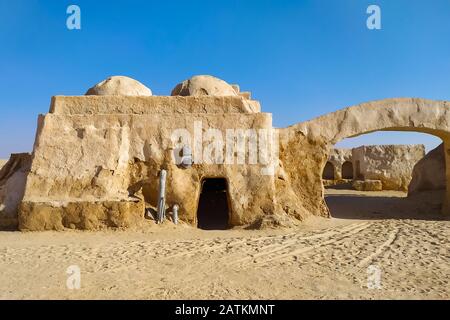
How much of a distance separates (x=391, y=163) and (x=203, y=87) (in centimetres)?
1251

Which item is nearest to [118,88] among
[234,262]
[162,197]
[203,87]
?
[203,87]

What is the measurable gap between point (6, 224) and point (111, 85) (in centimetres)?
425

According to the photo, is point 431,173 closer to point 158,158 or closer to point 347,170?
point 158,158

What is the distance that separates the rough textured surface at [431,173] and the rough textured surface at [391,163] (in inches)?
187

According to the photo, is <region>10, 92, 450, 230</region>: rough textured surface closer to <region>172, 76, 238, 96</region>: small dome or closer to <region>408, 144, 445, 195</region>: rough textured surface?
<region>172, 76, 238, 96</region>: small dome

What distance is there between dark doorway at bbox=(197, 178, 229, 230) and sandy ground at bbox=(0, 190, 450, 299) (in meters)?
2.15

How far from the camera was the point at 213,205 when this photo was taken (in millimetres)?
11984

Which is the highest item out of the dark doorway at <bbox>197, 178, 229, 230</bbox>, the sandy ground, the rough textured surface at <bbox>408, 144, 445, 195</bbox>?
the rough textured surface at <bbox>408, 144, 445, 195</bbox>

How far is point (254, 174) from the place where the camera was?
8508 mm

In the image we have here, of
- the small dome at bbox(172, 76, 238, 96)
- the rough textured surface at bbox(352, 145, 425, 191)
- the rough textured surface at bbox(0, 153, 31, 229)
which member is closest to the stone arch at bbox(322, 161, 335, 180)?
the rough textured surface at bbox(352, 145, 425, 191)

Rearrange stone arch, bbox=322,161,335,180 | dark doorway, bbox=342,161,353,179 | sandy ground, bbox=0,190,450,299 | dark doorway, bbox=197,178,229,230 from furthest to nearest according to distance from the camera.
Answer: dark doorway, bbox=342,161,353,179 < stone arch, bbox=322,161,335,180 < dark doorway, bbox=197,178,229,230 < sandy ground, bbox=0,190,450,299

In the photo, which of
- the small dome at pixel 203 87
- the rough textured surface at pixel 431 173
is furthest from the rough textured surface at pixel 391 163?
the small dome at pixel 203 87

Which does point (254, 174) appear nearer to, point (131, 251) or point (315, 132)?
point (315, 132)

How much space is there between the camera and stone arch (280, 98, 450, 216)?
923 cm
